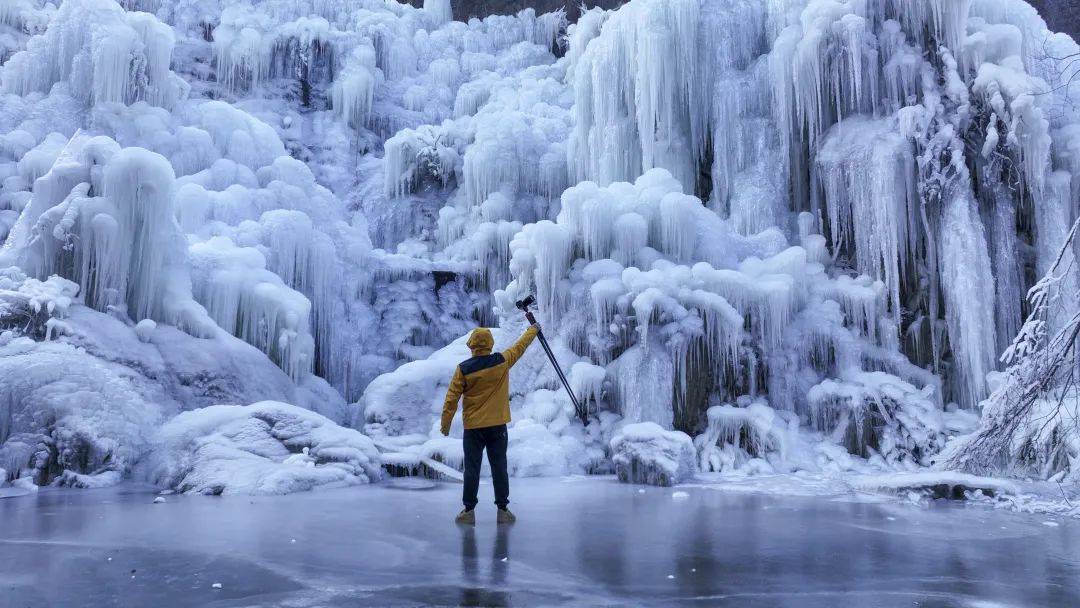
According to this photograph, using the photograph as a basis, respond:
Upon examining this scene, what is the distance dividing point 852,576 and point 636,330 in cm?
744

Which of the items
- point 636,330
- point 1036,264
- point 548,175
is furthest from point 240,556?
point 548,175

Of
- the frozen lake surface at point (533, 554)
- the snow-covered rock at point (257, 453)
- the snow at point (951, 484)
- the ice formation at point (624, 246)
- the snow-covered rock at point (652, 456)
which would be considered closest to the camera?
the frozen lake surface at point (533, 554)

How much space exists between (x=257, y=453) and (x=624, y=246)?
639cm

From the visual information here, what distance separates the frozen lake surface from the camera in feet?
10.5

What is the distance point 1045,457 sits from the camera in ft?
26.0

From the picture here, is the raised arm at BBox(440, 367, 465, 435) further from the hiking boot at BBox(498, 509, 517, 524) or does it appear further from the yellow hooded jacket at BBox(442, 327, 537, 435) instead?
the hiking boot at BBox(498, 509, 517, 524)

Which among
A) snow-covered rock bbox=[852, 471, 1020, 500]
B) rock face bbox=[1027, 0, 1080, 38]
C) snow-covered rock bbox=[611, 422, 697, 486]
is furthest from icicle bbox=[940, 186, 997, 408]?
rock face bbox=[1027, 0, 1080, 38]

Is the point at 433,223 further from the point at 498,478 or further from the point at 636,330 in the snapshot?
the point at 498,478

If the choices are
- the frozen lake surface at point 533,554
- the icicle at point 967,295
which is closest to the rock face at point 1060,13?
the icicle at point 967,295

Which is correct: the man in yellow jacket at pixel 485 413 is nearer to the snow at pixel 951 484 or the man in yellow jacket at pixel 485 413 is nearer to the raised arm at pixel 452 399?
the raised arm at pixel 452 399

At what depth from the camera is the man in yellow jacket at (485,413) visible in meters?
5.22

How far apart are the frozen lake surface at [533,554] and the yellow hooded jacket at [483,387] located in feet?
2.42

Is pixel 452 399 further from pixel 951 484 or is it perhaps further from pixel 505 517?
pixel 951 484

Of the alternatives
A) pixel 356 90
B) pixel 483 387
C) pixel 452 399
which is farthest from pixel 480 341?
pixel 356 90
